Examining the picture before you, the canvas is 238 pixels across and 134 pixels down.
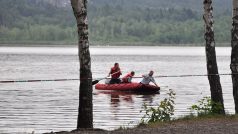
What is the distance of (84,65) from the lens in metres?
17.6

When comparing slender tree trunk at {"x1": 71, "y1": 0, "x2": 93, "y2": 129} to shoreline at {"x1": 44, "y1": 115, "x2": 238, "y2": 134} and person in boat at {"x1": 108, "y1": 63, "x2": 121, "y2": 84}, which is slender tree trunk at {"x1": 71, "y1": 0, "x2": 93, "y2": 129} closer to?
shoreline at {"x1": 44, "y1": 115, "x2": 238, "y2": 134}

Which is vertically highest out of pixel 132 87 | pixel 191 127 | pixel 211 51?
pixel 211 51

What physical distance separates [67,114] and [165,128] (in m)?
12.9

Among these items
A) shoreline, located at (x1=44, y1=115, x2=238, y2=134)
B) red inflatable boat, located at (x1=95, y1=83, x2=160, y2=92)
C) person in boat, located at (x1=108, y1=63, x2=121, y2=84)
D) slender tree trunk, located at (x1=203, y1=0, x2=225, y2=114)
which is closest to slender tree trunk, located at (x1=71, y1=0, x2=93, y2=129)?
shoreline, located at (x1=44, y1=115, x2=238, y2=134)

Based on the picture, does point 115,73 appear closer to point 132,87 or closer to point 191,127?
point 132,87

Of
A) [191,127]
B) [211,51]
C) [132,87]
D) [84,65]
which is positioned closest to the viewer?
[191,127]

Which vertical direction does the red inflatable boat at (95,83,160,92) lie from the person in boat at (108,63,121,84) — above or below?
below

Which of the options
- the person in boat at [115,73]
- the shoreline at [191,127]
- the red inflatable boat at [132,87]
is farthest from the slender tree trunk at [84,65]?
the red inflatable boat at [132,87]

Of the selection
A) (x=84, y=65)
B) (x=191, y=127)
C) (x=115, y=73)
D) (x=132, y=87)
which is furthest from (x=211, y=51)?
(x=132, y=87)

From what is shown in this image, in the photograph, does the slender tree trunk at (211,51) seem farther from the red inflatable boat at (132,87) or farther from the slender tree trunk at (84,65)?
the red inflatable boat at (132,87)

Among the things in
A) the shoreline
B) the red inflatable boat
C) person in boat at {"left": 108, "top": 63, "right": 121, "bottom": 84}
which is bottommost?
the shoreline

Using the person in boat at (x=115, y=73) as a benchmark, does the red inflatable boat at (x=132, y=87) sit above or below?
below

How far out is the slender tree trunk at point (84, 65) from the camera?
17438mm

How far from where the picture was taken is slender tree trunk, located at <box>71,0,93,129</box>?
17438mm
